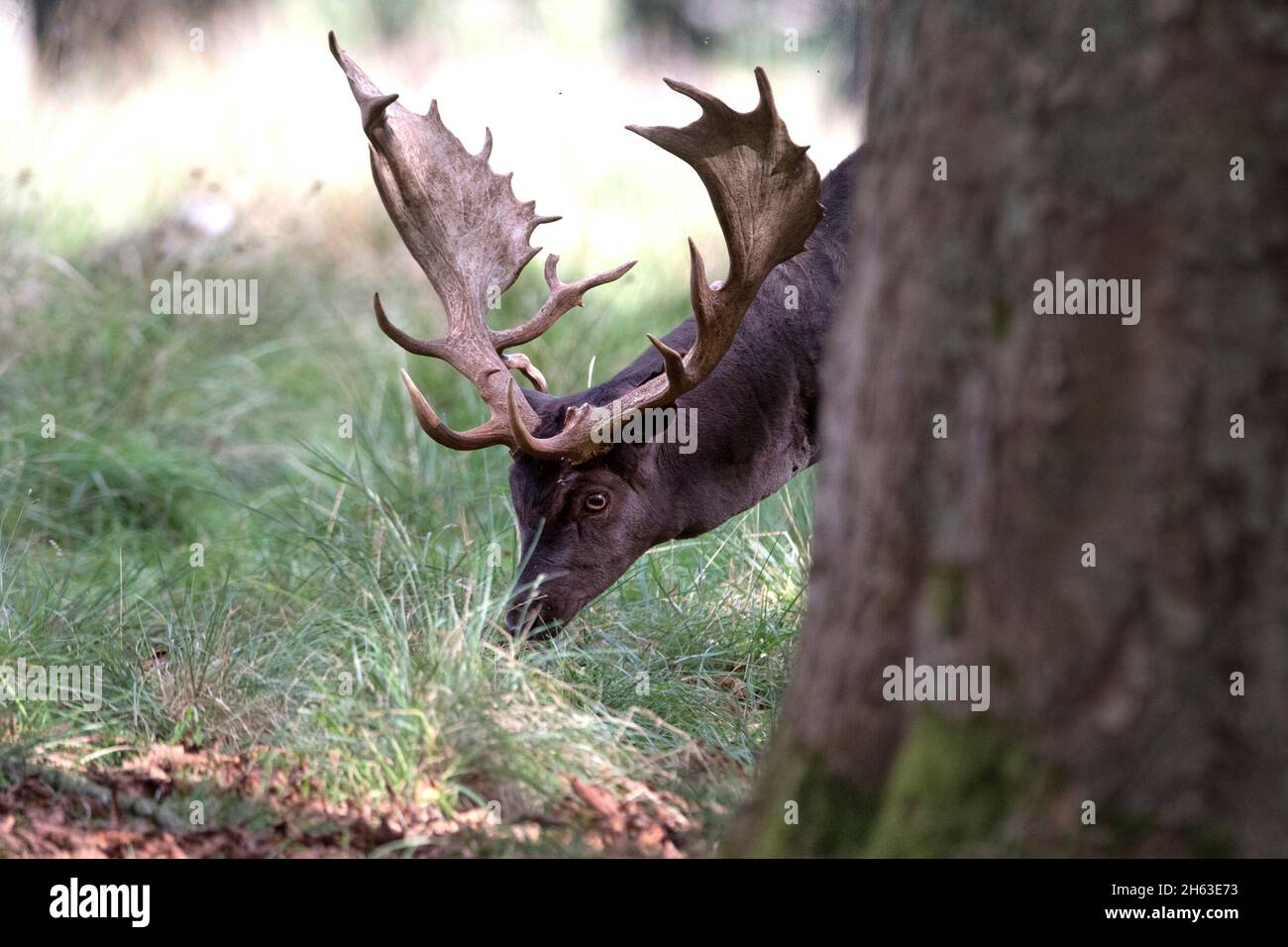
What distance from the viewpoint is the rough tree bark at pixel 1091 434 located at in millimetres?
2332

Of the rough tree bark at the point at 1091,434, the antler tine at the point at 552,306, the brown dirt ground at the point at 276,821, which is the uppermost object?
the antler tine at the point at 552,306

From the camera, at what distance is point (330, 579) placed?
5.05 metres

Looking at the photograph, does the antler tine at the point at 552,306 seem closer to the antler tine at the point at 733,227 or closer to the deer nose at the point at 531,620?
the antler tine at the point at 733,227

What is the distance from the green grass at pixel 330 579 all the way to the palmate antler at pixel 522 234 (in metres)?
0.53

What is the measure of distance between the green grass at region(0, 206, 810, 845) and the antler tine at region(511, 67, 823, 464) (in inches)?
23.6

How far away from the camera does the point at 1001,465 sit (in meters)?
2.46

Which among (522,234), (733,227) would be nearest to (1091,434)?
(733,227)

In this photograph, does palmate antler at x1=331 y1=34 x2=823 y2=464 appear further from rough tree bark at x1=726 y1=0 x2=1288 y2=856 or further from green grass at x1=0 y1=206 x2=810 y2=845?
rough tree bark at x1=726 y1=0 x2=1288 y2=856

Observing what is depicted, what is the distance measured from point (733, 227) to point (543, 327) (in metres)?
0.89

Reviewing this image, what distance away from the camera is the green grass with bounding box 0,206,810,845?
12.2ft

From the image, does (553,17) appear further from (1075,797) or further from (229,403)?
(1075,797)

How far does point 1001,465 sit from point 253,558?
3978mm

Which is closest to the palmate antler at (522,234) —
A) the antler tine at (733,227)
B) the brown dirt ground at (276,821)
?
the antler tine at (733,227)
